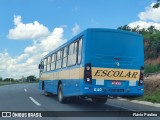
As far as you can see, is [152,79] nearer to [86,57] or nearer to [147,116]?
[86,57]

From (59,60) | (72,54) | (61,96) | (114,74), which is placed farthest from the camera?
(59,60)

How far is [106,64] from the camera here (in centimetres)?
1577

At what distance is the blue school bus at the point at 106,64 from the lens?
50.7 feet

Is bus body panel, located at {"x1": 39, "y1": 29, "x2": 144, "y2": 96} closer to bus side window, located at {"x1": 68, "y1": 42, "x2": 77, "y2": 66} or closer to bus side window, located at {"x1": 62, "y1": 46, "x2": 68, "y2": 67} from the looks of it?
bus side window, located at {"x1": 68, "y1": 42, "x2": 77, "y2": 66}

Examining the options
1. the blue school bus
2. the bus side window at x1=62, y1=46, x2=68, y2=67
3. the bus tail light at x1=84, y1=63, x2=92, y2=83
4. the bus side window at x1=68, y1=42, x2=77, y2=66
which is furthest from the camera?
the bus side window at x1=62, y1=46, x2=68, y2=67

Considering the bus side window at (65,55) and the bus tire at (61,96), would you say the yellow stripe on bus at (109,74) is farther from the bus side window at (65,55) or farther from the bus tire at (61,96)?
the bus tire at (61,96)

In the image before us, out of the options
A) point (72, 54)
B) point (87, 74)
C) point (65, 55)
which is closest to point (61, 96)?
point (65, 55)

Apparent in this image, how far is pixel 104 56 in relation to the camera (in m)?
15.9

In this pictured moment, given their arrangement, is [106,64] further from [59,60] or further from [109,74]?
[59,60]

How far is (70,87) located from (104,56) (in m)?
2.50

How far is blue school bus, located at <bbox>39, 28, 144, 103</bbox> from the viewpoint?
1545cm

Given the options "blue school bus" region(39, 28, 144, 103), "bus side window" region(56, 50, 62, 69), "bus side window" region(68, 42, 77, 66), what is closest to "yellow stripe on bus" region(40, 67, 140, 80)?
"blue school bus" region(39, 28, 144, 103)

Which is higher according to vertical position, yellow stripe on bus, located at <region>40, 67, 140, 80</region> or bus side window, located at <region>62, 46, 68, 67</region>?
bus side window, located at <region>62, 46, 68, 67</region>

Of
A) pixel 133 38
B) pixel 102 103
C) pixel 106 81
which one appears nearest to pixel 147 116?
pixel 106 81
